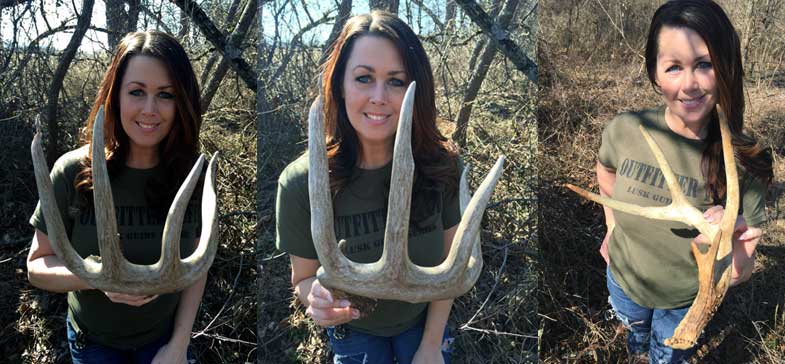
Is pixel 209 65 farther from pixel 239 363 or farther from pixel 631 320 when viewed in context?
pixel 631 320

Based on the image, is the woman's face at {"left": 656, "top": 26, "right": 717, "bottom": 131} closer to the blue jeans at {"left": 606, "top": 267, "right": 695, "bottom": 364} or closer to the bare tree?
the blue jeans at {"left": 606, "top": 267, "right": 695, "bottom": 364}

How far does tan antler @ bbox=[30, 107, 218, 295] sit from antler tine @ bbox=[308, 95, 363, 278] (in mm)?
299

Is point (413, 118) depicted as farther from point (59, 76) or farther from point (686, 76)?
point (59, 76)

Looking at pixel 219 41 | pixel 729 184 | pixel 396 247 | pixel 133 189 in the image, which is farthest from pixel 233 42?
pixel 729 184

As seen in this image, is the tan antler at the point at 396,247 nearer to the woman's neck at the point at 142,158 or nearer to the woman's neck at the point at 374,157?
the woman's neck at the point at 374,157

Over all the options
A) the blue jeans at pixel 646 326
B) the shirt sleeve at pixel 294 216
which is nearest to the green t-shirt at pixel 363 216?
the shirt sleeve at pixel 294 216

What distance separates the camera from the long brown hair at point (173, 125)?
1.25 metres

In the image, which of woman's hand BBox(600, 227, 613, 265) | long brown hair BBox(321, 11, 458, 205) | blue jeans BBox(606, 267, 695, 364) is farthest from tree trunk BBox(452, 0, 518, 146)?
blue jeans BBox(606, 267, 695, 364)

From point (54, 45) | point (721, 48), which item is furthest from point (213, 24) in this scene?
point (721, 48)

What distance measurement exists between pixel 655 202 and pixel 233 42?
1.32m

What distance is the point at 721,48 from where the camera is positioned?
4.07 ft

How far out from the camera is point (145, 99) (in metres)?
1.23

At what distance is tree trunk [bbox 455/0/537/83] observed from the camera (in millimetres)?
1329

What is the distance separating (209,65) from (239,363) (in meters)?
0.95
